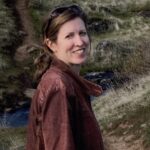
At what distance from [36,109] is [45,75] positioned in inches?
11.8

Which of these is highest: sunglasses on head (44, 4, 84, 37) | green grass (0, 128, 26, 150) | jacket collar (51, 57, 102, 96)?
sunglasses on head (44, 4, 84, 37)

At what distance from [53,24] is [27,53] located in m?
24.3

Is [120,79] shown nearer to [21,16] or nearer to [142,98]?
[142,98]

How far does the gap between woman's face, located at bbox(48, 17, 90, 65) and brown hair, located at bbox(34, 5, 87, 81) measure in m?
0.04

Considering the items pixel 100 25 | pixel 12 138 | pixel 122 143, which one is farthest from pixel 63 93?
pixel 100 25

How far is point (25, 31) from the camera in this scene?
1233 inches

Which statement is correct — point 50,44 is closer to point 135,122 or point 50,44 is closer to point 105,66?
→ point 135,122

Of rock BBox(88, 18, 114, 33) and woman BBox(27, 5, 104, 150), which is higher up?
woman BBox(27, 5, 104, 150)

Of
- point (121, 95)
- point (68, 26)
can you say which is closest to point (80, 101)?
point (68, 26)

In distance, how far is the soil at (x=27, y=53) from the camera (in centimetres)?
1517

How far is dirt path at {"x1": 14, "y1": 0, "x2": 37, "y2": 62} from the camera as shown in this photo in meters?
28.7

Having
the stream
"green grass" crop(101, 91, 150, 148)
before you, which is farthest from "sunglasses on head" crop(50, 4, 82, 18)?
the stream

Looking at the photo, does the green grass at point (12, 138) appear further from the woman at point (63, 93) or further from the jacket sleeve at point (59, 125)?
the jacket sleeve at point (59, 125)

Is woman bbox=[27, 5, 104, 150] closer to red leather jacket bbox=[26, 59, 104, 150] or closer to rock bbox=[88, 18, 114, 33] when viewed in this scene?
red leather jacket bbox=[26, 59, 104, 150]
